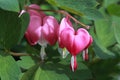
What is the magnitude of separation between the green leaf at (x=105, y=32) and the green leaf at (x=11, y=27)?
25cm

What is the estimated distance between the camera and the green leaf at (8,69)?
0.82 meters

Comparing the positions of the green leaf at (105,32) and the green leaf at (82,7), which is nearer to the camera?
the green leaf at (82,7)

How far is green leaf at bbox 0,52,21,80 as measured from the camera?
817 millimetres

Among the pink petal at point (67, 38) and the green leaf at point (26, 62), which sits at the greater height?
the pink petal at point (67, 38)

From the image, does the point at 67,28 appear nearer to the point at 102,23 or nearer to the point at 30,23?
the point at 30,23

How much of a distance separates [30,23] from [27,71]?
0.39ft

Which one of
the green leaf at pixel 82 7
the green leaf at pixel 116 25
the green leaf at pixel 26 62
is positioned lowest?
the green leaf at pixel 26 62

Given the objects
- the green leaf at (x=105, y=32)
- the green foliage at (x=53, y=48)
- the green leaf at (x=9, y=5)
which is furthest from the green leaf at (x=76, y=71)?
the green leaf at (x=9, y=5)

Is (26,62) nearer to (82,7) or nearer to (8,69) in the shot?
(8,69)

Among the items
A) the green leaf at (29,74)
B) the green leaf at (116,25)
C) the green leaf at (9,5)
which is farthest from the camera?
the green leaf at (116,25)

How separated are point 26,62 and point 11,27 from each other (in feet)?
0.37

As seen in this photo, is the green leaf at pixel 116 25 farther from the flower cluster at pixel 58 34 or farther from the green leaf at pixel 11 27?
the green leaf at pixel 11 27

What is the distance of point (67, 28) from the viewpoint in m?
0.82

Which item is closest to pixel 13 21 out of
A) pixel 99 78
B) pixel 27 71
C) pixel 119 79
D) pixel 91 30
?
pixel 27 71
